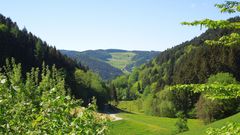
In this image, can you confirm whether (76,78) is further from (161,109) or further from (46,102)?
(46,102)

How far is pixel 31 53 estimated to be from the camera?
139m

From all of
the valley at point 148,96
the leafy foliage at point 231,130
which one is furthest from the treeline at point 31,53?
the leafy foliage at point 231,130

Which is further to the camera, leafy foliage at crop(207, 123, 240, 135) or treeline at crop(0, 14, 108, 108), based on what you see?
treeline at crop(0, 14, 108, 108)

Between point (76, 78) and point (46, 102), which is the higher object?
point (46, 102)

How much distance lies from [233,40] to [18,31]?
465 feet

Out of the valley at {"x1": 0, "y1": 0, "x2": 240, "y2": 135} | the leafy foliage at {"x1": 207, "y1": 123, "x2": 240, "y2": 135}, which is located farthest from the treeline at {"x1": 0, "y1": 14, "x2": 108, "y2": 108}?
the leafy foliage at {"x1": 207, "y1": 123, "x2": 240, "y2": 135}

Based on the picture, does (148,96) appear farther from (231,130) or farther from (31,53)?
(231,130)

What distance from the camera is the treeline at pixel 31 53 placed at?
421ft

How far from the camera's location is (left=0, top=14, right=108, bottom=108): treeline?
128 metres

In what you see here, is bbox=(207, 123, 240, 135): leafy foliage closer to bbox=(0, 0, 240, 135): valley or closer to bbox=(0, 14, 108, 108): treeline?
bbox=(0, 0, 240, 135): valley

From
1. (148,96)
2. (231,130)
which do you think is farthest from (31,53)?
(231,130)

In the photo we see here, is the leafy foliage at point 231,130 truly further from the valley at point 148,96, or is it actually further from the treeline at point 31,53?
the treeline at point 31,53

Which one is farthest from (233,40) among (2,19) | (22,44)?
(2,19)

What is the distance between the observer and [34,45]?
487 ft
